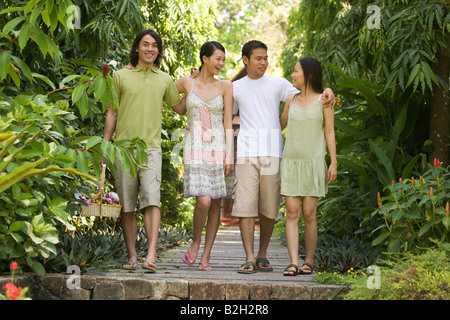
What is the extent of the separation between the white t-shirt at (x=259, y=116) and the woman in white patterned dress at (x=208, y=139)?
100 mm

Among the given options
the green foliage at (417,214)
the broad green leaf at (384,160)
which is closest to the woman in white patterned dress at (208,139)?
the green foliage at (417,214)

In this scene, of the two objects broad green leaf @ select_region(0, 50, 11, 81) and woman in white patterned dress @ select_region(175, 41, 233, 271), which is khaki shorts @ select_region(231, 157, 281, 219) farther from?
broad green leaf @ select_region(0, 50, 11, 81)

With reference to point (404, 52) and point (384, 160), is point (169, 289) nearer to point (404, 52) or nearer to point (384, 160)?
point (384, 160)

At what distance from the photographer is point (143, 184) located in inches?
182

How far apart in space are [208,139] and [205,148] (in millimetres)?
72

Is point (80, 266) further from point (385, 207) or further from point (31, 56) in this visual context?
point (385, 207)

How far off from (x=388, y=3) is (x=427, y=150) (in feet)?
4.47

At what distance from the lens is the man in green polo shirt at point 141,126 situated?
4.64 m

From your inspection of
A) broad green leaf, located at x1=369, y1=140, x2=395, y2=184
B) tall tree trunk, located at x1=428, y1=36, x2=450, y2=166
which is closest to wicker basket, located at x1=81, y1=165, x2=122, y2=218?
broad green leaf, located at x1=369, y1=140, x2=395, y2=184

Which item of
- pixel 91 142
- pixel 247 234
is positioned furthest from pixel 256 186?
pixel 91 142

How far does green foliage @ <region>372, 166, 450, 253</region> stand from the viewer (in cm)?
422

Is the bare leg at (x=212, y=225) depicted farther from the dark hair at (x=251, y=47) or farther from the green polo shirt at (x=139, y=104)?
the dark hair at (x=251, y=47)

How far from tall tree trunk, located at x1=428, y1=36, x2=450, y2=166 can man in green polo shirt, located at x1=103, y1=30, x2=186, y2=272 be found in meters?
2.61
